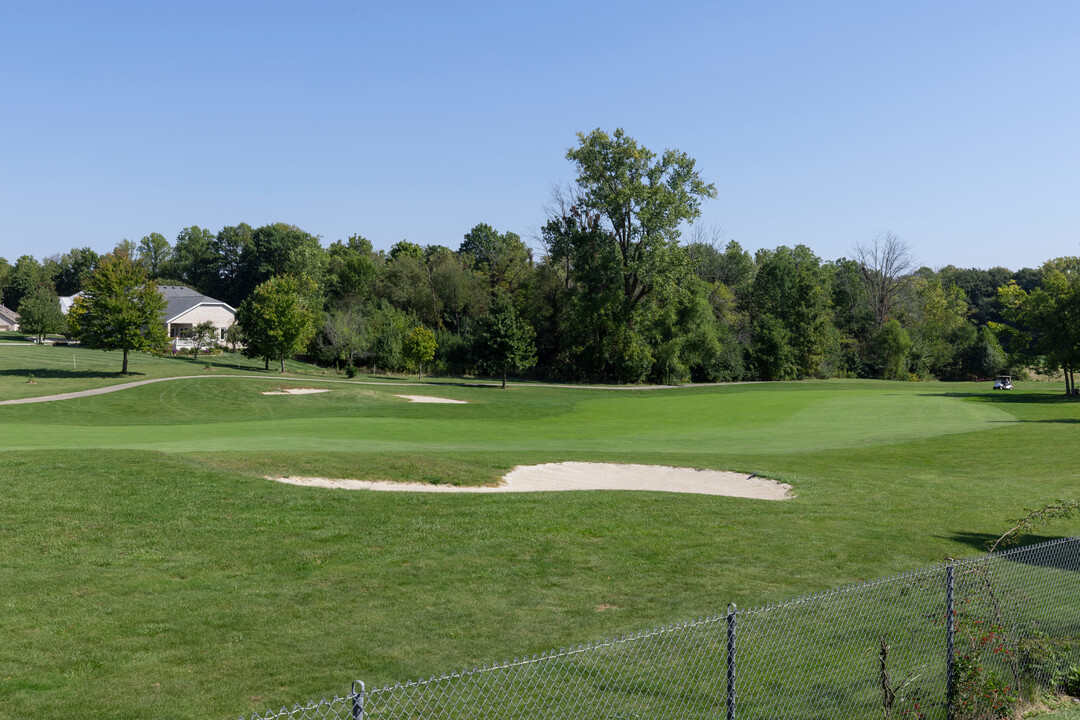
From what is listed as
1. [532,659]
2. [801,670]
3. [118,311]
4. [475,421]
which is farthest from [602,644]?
[118,311]

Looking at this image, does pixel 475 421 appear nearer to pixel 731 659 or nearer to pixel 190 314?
pixel 731 659

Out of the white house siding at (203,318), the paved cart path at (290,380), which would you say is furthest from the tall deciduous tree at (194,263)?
the paved cart path at (290,380)

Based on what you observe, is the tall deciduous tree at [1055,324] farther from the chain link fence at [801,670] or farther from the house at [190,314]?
the house at [190,314]

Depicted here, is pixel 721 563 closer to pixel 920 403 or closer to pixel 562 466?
pixel 562 466

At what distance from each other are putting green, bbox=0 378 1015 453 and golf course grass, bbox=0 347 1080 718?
601 millimetres

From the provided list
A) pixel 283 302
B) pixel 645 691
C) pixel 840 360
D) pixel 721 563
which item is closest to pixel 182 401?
pixel 283 302

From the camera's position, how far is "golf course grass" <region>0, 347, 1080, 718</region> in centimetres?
Result: 835

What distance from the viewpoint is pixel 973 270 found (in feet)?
468

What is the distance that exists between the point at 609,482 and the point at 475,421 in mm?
20400

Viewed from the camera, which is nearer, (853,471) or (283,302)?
(853,471)

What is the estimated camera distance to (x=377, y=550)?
42.3 feet

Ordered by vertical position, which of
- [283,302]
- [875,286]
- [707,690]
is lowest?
[707,690]

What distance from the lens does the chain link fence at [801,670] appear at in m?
7.49

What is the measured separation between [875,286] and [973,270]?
46.3m
